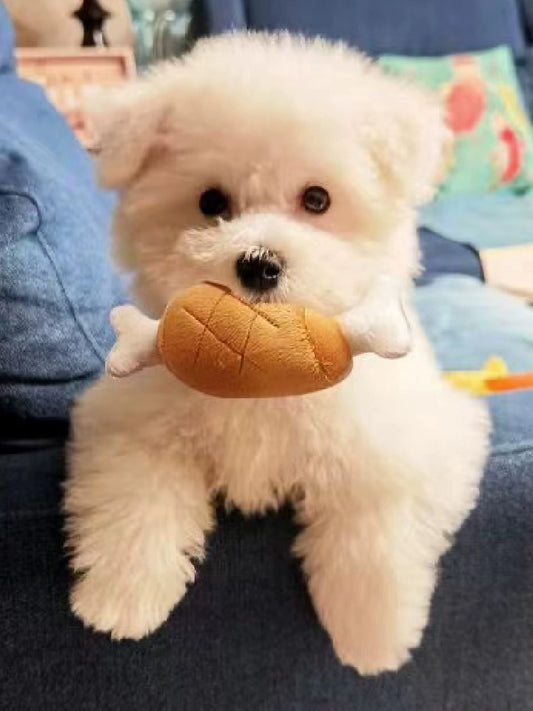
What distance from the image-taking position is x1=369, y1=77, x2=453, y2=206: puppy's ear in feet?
2.56

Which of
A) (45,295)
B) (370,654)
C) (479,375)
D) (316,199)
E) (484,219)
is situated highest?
(316,199)

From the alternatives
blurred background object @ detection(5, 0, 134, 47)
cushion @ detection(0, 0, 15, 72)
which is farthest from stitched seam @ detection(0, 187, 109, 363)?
blurred background object @ detection(5, 0, 134, 47)

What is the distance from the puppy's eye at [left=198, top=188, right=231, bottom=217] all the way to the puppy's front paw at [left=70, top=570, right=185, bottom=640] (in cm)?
34

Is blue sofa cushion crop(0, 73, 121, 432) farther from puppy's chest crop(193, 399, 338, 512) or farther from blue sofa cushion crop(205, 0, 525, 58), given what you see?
blue sofa cushion crop(205, 0, 525, 58)

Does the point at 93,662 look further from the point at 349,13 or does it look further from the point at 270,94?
the point at 349,13

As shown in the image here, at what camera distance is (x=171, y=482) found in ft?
2.51

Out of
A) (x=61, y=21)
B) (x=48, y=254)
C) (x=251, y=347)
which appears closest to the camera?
(x=251, y=347)

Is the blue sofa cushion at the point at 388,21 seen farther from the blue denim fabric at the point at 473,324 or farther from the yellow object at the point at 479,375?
the yellow object at the point at 479,375

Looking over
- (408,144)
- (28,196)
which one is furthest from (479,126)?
(28,196)

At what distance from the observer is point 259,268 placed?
687 mm

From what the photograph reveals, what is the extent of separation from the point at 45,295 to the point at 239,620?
37cm

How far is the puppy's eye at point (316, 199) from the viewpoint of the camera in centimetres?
77

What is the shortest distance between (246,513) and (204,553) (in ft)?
0.17

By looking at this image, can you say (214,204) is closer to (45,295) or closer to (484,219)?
(45,295)
